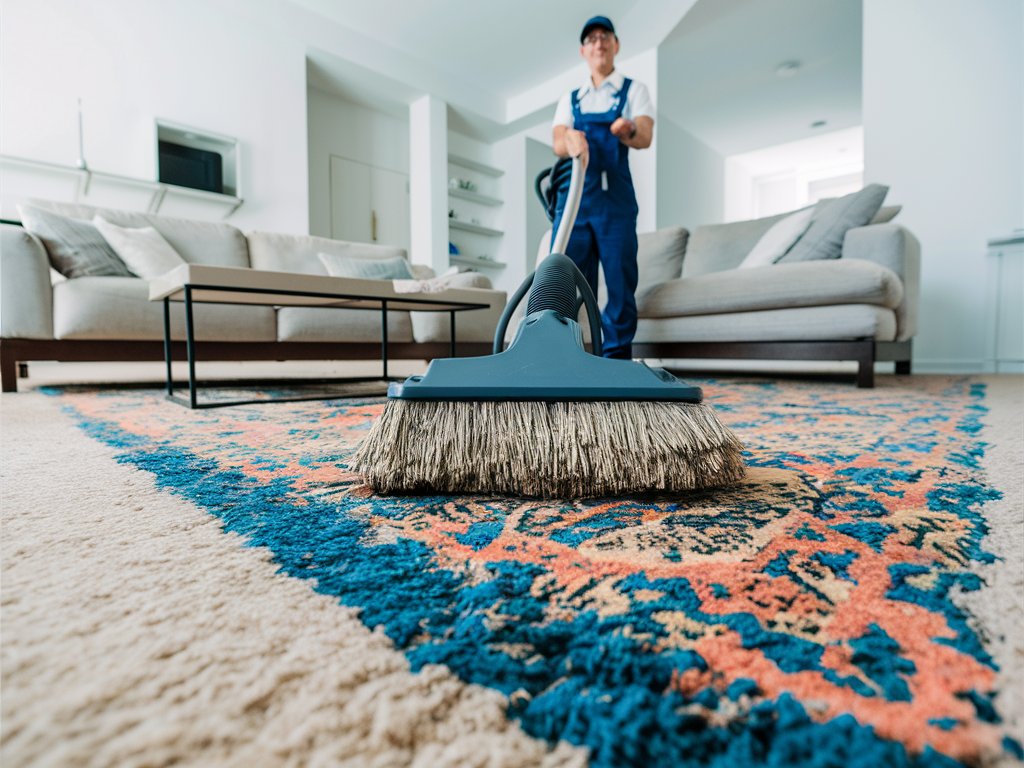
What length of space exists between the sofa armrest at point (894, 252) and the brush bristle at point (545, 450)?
6.99 feet

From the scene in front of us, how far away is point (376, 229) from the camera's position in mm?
5230

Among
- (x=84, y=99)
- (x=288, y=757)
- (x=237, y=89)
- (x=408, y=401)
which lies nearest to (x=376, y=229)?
(x=237, y=89)

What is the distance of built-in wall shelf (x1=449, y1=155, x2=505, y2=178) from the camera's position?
18.5 ft

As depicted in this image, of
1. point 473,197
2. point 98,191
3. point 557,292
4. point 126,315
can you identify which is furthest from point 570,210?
point 473,197

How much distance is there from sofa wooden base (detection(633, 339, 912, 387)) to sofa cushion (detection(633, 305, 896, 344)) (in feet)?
0.09

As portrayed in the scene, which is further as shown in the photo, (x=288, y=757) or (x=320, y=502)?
(x=320, y=502)

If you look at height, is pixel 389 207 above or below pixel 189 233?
above

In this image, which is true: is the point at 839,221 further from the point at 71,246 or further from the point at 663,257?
the point at 71,246

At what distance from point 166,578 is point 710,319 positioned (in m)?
2.35

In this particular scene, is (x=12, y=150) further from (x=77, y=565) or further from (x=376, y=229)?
(x=77, y=565)

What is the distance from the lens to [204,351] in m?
1.94

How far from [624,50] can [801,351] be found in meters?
3.59

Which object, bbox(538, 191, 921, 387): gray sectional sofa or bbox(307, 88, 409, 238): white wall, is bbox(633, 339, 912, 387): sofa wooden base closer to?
bbox(538, 191, 921, 387): gray sectional sofa

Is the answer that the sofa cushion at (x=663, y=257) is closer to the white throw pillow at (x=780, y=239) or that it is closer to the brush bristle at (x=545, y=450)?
the white throw pillow at (x=780, y=239)
